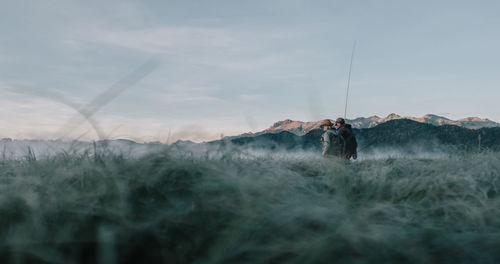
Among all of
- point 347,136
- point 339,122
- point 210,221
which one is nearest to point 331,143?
point 347,136

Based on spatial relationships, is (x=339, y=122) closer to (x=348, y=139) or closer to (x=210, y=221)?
(x=348, y=139)

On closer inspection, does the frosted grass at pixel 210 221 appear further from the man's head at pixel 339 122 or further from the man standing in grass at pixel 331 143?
the man's head at pixel 339 122

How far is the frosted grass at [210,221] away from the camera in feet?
4.75

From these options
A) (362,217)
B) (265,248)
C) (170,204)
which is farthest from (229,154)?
(265,248)

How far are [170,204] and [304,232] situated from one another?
25.8 inches

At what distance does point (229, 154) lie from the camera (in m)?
2.89

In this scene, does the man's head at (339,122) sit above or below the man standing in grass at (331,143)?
above

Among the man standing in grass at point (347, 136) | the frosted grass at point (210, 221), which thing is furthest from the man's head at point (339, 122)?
the frosted grass at point (210, 221)

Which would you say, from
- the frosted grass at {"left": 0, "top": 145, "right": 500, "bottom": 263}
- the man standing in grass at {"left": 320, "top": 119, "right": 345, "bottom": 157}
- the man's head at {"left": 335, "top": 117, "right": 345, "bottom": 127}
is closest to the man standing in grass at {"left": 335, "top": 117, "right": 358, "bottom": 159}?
the man's head at {"left": 335, "top": 117, "right": 345, "bottom": 127}

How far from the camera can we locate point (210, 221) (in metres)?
1.66

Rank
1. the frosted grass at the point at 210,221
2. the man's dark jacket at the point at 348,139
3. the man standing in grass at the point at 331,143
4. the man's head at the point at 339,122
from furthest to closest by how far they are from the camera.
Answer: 1. the man's head at the point at 339,122
2. the man's dark jacket at the point at 348,139
3. the man standing in grass at the point at 331,143
4. the frosted grass at the point at 210,221

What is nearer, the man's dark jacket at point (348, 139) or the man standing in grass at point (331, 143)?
the man standing in grass at point (331, 143)

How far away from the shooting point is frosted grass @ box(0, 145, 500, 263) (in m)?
1.45

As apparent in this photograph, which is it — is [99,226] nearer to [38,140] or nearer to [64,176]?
[64,176]
